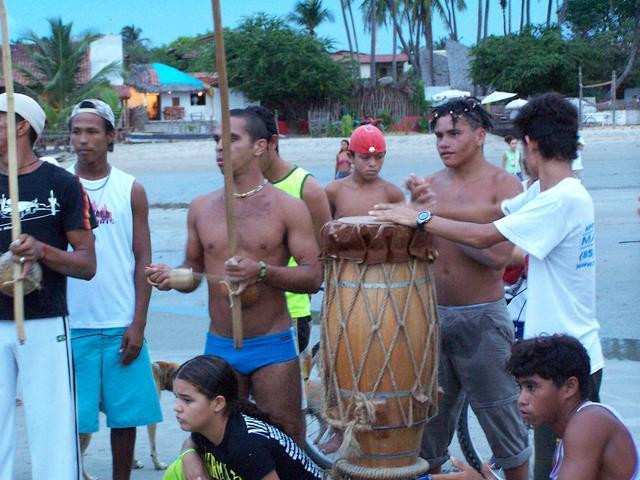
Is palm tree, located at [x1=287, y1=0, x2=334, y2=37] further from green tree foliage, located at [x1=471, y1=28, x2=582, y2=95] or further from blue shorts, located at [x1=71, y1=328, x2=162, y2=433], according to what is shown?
blue shorts, located at [x1=71, y1=328, x2=162, y2=433]

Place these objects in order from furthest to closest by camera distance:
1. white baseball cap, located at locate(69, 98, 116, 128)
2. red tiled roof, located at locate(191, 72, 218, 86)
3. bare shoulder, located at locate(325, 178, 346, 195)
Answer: red tiled roof, located at locate(191, 72, 218, 86)
bare shoulder, located at locate(325, 178, 346, 195)
white baseball cap, located at locate(69, 98, 116, 128)

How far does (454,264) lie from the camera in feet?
14.8

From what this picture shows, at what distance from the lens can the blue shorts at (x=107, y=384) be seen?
460cm

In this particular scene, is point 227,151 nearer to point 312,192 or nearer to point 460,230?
point 460,230

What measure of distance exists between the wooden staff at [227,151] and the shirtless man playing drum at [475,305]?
1.09 meters

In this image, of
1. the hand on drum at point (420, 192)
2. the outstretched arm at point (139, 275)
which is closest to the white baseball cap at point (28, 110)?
the outstretched arm at point (139, 275)

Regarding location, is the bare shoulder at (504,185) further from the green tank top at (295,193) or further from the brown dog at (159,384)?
the brown dog at (159,384)

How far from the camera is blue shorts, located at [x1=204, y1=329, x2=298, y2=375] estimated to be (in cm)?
419

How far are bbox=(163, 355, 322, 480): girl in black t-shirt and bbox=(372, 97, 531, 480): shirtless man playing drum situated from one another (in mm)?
956

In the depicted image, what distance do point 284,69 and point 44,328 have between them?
47.3m

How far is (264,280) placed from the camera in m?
4.07

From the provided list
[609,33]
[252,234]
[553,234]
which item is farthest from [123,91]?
[553,234]

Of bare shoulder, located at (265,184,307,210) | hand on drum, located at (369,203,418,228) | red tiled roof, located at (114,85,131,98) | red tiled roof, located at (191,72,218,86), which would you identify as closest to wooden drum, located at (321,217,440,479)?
hand on drum, located at (369,203,418,228)

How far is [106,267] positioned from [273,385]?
1100 millimetres
